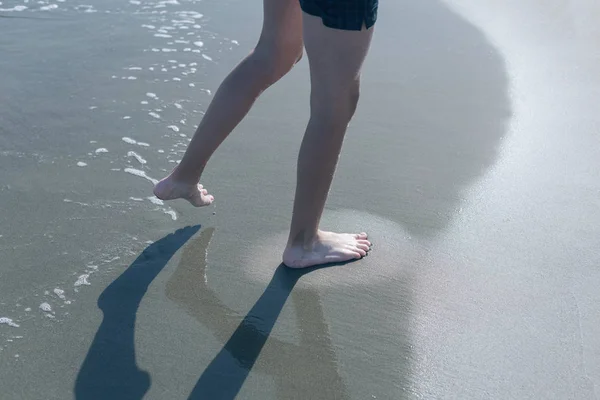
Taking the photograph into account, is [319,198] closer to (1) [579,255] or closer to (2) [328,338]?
(2) [328,338]

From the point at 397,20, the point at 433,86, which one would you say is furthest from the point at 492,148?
the point at 397,20

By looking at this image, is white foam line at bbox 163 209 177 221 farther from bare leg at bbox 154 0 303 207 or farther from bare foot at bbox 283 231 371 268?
bare foot at bbox 283 231 371 268

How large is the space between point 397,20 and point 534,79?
1.07m

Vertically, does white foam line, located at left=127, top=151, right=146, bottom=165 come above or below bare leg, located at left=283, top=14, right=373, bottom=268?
below

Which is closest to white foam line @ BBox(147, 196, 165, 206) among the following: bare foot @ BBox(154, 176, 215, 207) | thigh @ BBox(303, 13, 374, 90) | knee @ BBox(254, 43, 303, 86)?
bare foot @ BBox(154, 176, 215, 207)

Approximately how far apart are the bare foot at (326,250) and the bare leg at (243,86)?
43 cm

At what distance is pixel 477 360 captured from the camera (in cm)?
211

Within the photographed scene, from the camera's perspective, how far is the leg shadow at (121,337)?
6.44 ft

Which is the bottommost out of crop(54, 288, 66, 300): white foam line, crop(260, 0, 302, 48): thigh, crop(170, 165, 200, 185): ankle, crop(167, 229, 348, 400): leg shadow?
crop(54, 288, 66, 300): white foam line

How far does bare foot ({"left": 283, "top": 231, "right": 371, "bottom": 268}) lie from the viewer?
2.48 metres

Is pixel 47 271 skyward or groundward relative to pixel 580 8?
groundward

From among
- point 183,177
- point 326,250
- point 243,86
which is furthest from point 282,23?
point 326,250

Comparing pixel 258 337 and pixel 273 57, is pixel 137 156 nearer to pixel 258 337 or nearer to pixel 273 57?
pixel 273 57

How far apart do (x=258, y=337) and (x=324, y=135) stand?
622 millimetres
